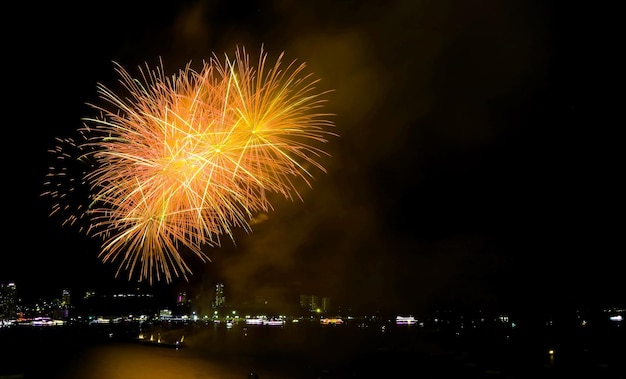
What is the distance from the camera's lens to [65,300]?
16388cm

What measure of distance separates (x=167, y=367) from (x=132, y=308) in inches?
5933

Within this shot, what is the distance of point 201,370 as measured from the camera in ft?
118

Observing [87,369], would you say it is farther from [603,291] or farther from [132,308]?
[132,308]

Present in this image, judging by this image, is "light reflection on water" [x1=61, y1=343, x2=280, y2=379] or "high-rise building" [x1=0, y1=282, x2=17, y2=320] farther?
"high-rise building" [x1=0, y1=282, x2=17, y2=320]

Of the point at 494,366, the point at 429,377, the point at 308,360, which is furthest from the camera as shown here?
the point at 308,360

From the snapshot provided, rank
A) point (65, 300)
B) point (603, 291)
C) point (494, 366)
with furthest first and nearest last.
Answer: point (65, 300)
point (603, 291)
point (494, 366)

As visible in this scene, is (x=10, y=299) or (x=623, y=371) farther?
(x=10, y=299)

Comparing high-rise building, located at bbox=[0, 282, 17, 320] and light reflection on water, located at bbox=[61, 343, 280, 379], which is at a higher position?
high-rise building, located at bbox=[0, 282, 17, 320]

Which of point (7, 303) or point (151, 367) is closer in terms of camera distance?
point (151, 367)

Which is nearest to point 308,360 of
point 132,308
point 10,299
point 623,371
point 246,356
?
point 246,356

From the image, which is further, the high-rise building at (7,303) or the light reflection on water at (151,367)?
the high-rise building at (7,303)

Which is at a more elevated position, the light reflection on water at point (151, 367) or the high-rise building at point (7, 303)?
the high-rise building at point (7, 303)

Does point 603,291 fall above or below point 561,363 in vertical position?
above

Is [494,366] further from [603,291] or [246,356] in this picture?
[603,291]
